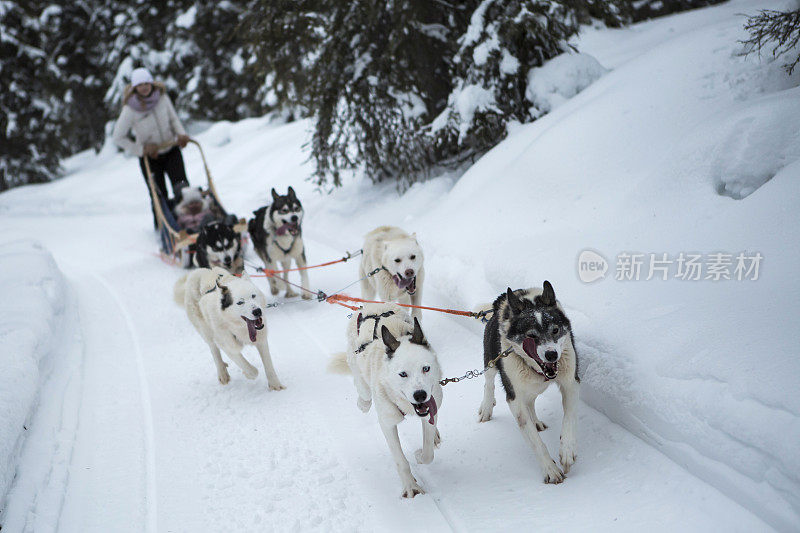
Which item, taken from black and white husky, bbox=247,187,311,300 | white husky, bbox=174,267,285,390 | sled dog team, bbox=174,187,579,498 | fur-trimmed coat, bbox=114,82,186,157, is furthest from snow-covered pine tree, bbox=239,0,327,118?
white husky, bbox=174,267,285,390

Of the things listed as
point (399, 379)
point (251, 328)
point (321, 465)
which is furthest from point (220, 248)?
point (399, 379)

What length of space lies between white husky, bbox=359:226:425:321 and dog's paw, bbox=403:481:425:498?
1826 mm

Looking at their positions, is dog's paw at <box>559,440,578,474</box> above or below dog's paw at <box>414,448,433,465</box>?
above

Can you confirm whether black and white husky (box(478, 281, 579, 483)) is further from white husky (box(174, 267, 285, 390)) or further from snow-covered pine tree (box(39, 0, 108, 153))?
snow-covered pine tree (box(39, 0, 108, 153))

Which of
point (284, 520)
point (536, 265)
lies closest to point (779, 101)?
point (536, 265)

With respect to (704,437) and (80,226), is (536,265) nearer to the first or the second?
(704,437)

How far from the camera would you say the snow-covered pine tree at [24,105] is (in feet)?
62.5

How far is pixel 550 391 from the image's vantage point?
3.56 m

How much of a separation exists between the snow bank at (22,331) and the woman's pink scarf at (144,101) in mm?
2517

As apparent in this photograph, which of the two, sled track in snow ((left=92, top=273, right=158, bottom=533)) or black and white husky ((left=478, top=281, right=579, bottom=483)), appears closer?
black and white husky ((left=478, top=281, right=579, bottom=483))

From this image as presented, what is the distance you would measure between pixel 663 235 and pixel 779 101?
53.5 inches

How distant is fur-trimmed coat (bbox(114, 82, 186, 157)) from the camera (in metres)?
7.48

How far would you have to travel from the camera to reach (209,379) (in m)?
4.56

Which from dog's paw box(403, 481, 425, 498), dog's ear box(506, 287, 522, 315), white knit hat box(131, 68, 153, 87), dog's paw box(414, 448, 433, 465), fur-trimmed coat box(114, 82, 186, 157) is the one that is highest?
white knit hat box(131, 68, 153, 87)
